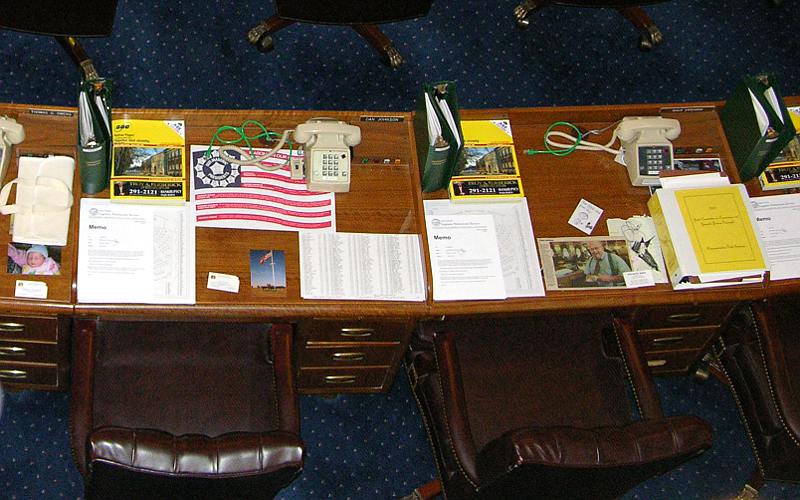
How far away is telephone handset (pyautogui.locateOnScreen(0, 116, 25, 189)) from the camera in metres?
2.48

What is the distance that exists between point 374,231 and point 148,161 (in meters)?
0.68

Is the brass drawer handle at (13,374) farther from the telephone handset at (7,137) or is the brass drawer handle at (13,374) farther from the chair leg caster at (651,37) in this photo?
the chair leg caster at (651,37)

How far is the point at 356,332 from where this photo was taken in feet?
8.88

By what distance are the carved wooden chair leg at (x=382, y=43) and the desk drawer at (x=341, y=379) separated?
135cm

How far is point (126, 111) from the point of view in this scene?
2.63 m

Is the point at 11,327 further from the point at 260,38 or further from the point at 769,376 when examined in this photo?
the point at 769,376

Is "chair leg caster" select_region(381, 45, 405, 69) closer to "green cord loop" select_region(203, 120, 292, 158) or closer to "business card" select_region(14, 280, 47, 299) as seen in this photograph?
"green cord loop" select_region(203, 120, 292, 158)

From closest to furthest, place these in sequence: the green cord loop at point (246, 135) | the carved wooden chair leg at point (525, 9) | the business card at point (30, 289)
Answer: the business card at point (30, 289)
the green cord loop at point (246, 135)
the carved wooden chair leg at point (525, 9)

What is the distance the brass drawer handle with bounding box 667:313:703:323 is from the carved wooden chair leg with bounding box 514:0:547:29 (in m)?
1.59

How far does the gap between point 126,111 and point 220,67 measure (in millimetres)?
1042

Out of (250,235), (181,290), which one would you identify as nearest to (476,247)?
(250,235)

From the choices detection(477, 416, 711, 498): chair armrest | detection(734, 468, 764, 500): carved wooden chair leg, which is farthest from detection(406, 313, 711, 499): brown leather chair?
detection(734, 468, 764, 500): carved wooden chair leg

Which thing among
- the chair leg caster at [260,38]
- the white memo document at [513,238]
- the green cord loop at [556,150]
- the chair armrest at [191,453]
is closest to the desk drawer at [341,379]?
the white memo document at [513,238]

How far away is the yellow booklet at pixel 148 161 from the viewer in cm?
254
